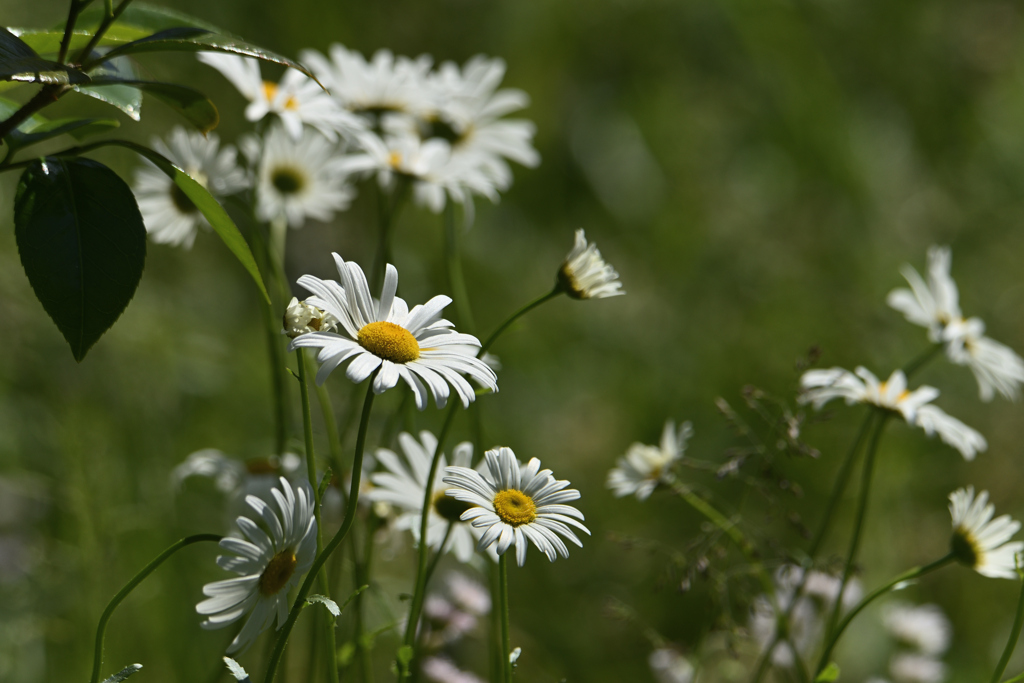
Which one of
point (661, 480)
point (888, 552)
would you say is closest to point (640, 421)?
point (888, 552)

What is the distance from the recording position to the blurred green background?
97 centimetres

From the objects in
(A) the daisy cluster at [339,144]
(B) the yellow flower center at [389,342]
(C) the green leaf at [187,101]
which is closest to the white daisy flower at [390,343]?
(B) the yellow flower center at [389,342]

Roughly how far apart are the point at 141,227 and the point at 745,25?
1789mm

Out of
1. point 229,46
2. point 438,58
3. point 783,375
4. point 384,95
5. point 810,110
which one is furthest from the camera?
point 438,58

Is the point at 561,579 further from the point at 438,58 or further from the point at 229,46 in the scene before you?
the point at 438,58

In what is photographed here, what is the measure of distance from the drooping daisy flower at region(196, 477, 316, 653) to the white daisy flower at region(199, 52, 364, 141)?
0.88 feet

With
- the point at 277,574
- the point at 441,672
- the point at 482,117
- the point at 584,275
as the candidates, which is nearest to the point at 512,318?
the point at 584,275

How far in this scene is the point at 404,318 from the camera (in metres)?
0.38

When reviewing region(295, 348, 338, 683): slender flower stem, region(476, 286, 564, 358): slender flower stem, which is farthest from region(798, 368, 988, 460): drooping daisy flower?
region(295, 348, 338, 683): slender flower stem

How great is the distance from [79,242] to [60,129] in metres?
0.06

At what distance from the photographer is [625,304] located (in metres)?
1.68

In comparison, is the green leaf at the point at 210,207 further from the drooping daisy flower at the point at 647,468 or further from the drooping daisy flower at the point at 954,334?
the drooping daisy flower at the point at 954,334

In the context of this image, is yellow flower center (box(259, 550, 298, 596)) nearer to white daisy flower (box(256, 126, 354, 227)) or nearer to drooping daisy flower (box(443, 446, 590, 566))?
drooping daisy flower (box(443, 446, 590, 566))

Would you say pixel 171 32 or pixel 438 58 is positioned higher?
pixel 438 58
